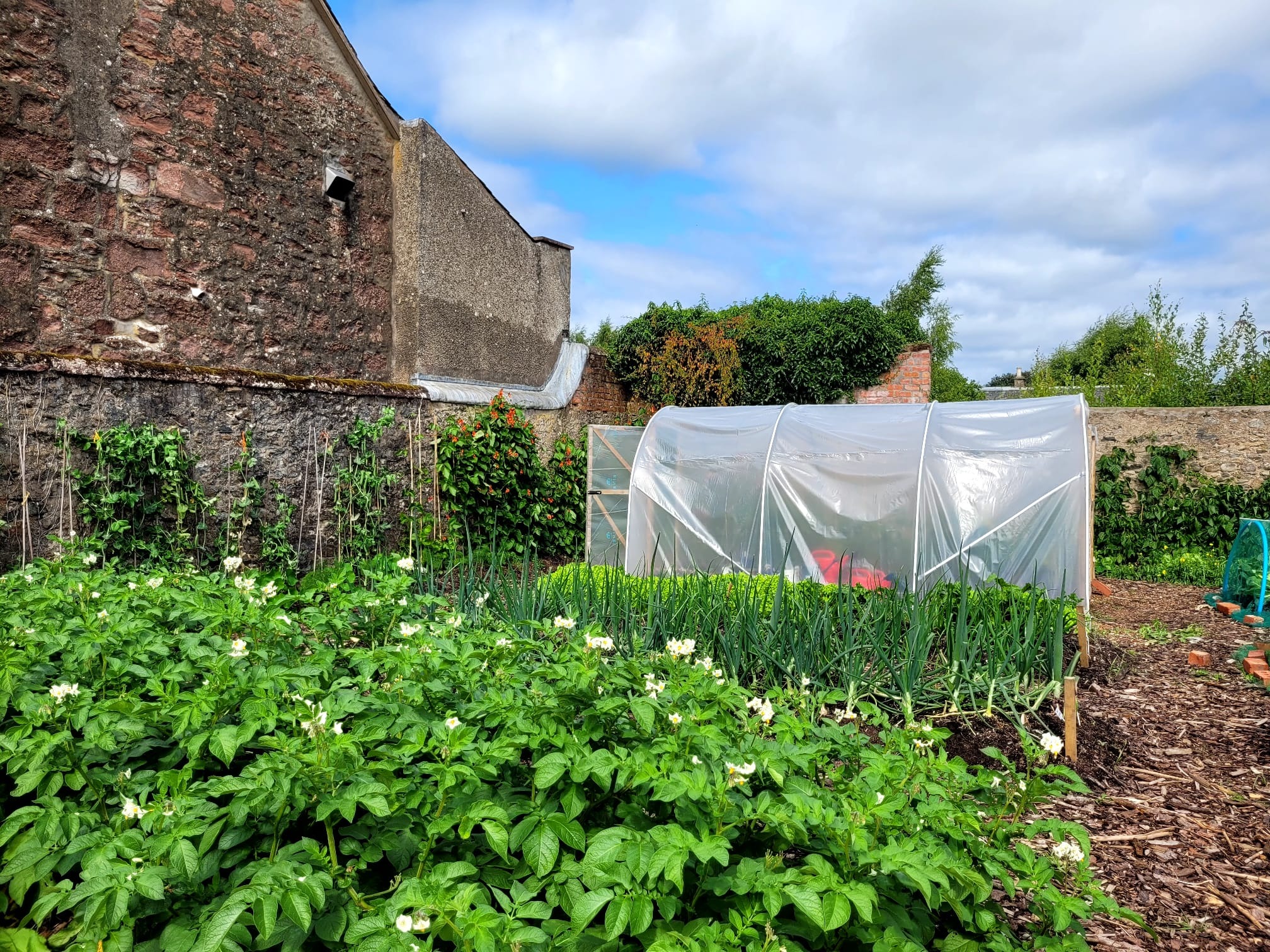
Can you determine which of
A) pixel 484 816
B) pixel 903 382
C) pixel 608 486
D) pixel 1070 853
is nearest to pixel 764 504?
pixel 608 486

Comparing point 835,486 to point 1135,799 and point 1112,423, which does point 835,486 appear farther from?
point 1112,423

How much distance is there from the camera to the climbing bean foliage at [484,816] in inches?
57.4

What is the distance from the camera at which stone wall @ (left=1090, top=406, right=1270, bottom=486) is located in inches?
346

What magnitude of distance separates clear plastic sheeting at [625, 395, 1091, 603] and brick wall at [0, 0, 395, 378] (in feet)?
9.51

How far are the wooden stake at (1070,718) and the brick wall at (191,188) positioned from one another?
560 centimetres

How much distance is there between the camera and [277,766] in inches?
63.8

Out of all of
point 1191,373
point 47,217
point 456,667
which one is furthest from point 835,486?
point 1191,373

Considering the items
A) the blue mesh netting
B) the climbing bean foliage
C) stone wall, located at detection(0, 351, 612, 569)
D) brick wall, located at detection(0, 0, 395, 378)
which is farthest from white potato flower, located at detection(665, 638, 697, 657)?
the blue mesh netting

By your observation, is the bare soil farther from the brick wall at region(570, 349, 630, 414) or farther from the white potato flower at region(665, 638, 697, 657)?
the brick wall at region(570, 349, 630, 414)

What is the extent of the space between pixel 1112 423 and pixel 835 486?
203 inches

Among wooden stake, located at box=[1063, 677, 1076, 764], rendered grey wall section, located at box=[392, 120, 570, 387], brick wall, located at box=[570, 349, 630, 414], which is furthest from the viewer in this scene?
brick wall, located at box=[570, 349, 630, 414]

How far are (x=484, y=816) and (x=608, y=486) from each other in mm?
6101

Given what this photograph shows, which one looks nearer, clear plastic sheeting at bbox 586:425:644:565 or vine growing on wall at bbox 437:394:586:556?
vine growing on wall at bbox 437:394:586:556

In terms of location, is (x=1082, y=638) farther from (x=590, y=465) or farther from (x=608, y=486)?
(x=590, y=465)
